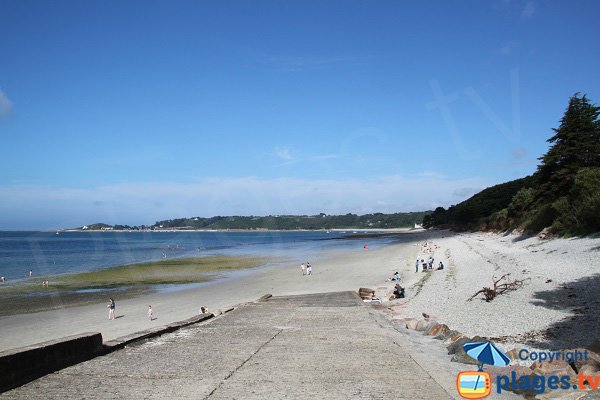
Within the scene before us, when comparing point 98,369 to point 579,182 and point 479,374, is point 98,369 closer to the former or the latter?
point 479,374

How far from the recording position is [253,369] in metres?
6.74

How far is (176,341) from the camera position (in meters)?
→ 8.76

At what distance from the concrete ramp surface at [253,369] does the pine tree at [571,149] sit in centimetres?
3472

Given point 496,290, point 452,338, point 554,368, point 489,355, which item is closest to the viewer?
point 489,355

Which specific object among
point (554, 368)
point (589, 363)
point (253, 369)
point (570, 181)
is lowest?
point (253, 369)

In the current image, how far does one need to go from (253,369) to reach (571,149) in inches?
1579

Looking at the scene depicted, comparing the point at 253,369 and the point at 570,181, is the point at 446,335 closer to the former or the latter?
the point at 253,369

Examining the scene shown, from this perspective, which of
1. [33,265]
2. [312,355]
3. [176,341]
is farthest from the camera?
[33,265]

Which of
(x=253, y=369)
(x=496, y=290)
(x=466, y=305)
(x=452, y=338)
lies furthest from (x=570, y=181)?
(x=253, y=369)

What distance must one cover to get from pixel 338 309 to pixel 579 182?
980 inches

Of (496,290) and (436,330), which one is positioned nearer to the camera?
(436,330)

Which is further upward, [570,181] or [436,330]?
[570,181]

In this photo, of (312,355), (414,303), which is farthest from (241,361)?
(414,303)

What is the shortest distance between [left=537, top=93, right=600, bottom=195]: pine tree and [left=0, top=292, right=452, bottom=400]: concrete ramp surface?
3472cm
